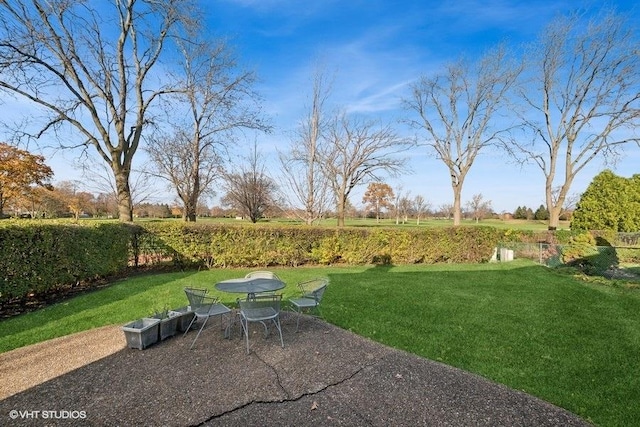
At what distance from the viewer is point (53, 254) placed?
639cm

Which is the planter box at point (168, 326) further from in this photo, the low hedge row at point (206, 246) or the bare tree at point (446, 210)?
the bare tree at point (446, 210)

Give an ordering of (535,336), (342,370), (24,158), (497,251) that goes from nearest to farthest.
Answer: (342,370), (535,336), (497,251), (24,158)

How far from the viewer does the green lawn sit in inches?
132

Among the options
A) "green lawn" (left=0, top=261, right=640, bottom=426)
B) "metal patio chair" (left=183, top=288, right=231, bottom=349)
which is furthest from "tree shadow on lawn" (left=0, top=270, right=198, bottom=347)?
"metal patio chair" (left=183, top=288, right=231, bottom=349)

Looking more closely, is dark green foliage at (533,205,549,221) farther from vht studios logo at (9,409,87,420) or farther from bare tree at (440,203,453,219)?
vht studios logo at (9,409,87,420)

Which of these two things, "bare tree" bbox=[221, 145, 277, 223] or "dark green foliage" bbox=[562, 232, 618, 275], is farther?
"bare tree" bbox=[221, 145, 277, 223]

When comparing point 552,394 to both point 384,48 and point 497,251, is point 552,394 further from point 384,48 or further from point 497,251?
point 497,251

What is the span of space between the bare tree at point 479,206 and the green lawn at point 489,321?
5261 centimetres

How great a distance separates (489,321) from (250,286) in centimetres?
421

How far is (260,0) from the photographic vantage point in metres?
8.14

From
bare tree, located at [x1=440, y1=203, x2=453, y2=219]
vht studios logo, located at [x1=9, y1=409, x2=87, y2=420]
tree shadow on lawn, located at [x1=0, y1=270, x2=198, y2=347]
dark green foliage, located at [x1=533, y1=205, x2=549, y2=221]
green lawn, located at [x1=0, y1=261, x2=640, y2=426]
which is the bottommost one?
green lawn, located at [x1=0, y1=261, x2=640, y2=426]

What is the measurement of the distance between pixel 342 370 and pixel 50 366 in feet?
11.1

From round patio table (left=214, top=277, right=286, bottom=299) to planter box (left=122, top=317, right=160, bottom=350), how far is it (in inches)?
37.1

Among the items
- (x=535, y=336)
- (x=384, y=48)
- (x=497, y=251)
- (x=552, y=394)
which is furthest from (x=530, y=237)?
(x=552, y=394)
